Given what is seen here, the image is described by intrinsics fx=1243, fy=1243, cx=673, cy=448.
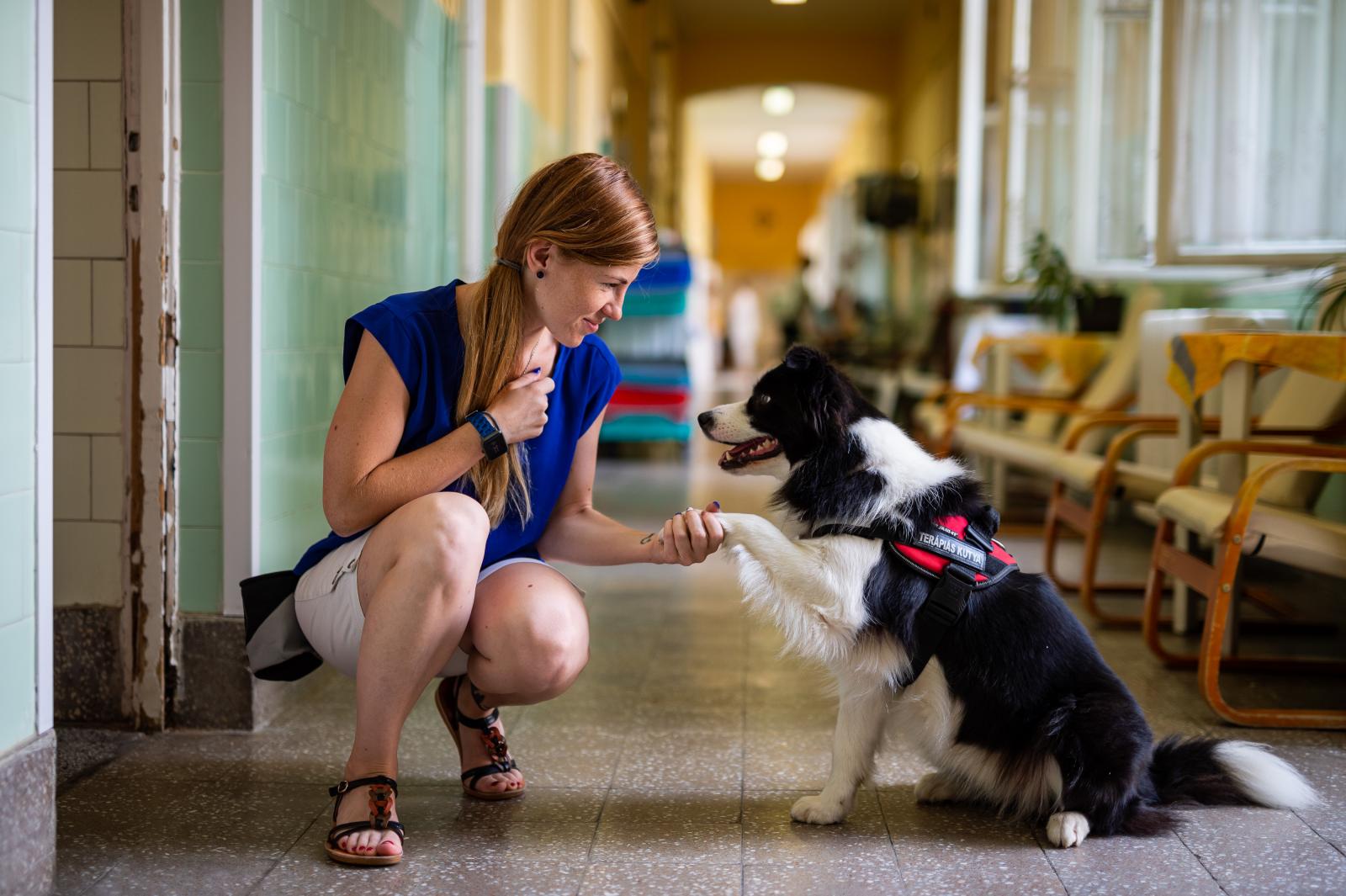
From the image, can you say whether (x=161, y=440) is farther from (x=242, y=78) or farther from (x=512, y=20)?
(x=512, y=20)

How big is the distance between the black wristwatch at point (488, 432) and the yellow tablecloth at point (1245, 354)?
5.80 feet

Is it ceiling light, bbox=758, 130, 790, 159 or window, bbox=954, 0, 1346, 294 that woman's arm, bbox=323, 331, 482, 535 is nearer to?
window, bbox=954, 0, 1346, 294

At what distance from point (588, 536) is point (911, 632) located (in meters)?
0.54

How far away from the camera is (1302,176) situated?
13.1ft

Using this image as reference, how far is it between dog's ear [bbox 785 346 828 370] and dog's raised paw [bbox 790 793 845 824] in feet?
2.20

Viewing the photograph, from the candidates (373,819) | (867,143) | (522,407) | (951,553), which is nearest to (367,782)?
(373,819)

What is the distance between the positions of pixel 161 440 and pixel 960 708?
1.46 metres

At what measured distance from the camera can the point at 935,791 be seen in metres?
2.04

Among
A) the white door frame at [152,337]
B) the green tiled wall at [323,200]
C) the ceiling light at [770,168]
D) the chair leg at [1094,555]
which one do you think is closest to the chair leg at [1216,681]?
the chair leg at [1094,555]

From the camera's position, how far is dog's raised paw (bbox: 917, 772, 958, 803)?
204cm

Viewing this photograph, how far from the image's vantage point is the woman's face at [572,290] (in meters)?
1.81

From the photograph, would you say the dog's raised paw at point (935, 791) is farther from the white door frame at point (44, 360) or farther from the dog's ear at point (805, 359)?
the white door frame at point (44, 360)

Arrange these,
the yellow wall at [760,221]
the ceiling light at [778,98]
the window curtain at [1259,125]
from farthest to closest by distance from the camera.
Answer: the yellow wall at [760,221] < the ceiling light at [778,98] < the window curtain at [1259,125]

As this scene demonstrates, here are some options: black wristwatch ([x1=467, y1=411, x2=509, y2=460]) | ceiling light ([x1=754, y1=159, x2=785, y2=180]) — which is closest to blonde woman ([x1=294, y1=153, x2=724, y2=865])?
black wristwatch ([x1=467, y1=411, x2=509, y2=460])
